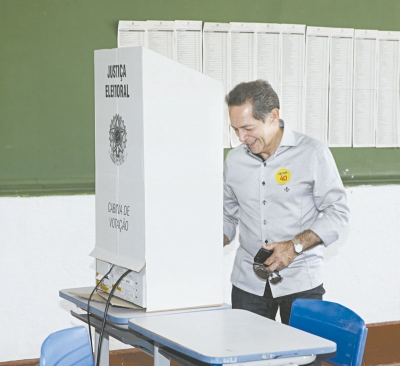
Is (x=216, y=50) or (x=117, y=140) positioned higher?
(x=216, y=50)

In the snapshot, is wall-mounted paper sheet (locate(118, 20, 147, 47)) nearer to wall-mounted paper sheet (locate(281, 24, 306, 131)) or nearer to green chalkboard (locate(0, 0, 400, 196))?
green chalkboard (locate(0, 0, 400, 196))

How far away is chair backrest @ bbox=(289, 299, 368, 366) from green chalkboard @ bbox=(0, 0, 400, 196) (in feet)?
4.91

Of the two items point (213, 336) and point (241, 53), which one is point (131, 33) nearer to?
point (241, 53)

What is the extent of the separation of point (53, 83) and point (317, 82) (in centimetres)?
152

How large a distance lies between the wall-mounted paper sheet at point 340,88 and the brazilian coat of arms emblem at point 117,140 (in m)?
2.04

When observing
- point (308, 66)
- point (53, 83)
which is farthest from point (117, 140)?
point (308, 66)

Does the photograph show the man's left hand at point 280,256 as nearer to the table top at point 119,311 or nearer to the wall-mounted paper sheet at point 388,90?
the table top at point 119,311

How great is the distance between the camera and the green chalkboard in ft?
11.3

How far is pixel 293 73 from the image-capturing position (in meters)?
3.99

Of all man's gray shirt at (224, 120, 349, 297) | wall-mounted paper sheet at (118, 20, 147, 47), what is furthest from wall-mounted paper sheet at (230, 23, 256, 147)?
man's gray shirt at (224, 120, 349, 297)

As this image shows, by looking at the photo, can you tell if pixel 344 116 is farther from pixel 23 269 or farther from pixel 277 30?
pixel 23 269

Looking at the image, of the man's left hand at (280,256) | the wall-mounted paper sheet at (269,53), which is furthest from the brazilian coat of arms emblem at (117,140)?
the wall-mounted paper sheet at (269,53)

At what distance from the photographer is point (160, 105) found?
2219 mm

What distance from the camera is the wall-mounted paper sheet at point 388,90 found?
4199mm
